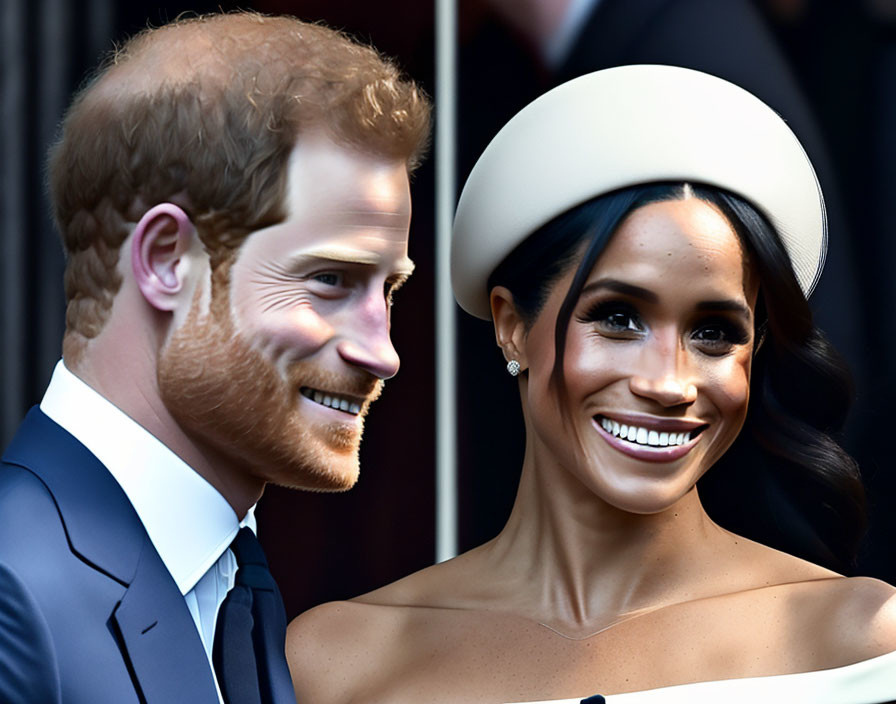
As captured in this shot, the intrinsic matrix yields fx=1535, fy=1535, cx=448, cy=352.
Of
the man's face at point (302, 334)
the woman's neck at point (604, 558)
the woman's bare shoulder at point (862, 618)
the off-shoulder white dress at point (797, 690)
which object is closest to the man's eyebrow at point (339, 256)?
the man's face at point (302, 334)

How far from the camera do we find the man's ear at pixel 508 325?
303 centimetres

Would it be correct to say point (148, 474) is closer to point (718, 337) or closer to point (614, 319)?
point (614, 319)

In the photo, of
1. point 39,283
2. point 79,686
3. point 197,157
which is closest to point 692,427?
point 197,157

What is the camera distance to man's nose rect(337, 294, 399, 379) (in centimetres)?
244

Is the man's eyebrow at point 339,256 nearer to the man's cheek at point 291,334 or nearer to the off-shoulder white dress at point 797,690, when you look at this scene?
the man's cheek at point 291,334

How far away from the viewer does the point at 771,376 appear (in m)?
3.05

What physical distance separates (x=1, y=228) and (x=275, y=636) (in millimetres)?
1803

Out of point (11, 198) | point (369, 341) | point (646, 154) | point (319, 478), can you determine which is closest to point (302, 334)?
point (369, 341)

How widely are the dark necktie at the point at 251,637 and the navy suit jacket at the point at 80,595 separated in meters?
0.10

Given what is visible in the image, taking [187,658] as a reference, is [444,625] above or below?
below

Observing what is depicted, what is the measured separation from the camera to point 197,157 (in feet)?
7.67

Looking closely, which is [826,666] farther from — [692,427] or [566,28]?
[566,28]

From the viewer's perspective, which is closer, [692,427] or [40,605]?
[40,605]

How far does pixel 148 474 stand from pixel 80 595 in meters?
0.24
